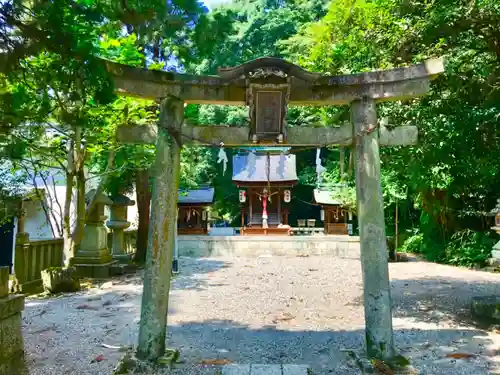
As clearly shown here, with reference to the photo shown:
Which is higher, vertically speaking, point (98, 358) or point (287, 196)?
point (287, 196)

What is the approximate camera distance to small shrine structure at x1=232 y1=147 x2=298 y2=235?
2702 centimetres

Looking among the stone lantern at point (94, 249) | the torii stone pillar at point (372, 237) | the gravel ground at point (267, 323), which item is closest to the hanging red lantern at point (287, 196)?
the gravel ground at point (267, 323)

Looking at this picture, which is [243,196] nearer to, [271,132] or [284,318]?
[284,318]

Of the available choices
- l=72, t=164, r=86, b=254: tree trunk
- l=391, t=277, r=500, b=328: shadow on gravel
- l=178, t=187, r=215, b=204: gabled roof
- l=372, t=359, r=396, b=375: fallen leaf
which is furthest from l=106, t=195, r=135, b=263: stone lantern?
l=372, t=359, r=396, b=375: fallen leaf

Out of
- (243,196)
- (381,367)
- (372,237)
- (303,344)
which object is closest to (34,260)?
(303,344)

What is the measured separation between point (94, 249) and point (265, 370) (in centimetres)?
950

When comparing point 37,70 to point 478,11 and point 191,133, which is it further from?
point 478,11

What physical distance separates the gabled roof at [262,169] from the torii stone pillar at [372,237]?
21.6 m

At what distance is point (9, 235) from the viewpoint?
15.0m

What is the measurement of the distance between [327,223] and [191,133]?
23.1m

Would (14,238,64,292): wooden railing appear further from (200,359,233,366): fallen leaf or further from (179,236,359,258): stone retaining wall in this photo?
(179,236,359,258): stone retaining wall

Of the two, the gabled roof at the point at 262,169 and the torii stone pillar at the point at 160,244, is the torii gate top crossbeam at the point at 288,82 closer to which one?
the torii stone pillar at the point at 160,244

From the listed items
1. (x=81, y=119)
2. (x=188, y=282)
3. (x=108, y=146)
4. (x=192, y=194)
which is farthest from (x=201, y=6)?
(x=192, y=194)

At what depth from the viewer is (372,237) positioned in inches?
200
